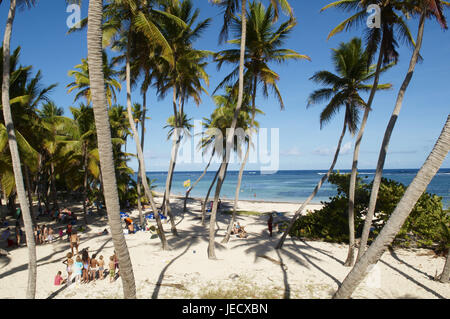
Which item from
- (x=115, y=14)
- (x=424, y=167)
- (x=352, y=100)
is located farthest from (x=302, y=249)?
(x=115, y=14)

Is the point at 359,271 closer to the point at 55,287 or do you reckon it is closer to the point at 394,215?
the point at 394,215

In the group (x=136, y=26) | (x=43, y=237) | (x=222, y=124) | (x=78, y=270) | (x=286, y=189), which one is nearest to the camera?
(x=78, y=270)

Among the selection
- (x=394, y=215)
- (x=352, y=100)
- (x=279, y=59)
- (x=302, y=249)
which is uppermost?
(x=279, y=59)

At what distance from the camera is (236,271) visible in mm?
8750

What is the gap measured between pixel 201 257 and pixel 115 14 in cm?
1116

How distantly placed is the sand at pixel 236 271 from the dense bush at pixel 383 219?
725mm

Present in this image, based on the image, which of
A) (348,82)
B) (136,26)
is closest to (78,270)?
(136,26)

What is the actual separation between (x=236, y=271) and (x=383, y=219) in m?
8.31

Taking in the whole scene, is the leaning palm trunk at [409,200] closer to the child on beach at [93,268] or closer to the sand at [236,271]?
the sand at [236,271]

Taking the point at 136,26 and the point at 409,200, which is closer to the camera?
the point at 409,200

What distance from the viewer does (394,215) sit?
13.5ft
